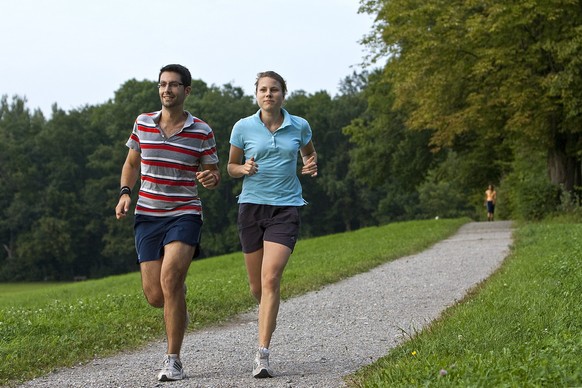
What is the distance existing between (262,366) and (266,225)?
1.07 meters

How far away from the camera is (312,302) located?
12.5 metres

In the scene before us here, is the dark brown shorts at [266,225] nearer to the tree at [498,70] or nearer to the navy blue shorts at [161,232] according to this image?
the navy blue shorts at [161,232]

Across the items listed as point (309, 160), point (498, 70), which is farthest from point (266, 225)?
point (498, 70)

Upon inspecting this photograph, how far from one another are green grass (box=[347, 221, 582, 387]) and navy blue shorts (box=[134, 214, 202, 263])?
1.57 metres

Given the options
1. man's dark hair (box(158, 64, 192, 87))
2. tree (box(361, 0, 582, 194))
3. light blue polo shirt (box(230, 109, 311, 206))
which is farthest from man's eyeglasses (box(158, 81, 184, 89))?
tree (box(361, 0, 582, 194))

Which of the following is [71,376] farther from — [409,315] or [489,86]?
[489,86]

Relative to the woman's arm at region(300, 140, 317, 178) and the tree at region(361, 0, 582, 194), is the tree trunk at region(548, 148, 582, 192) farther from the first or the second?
the woman's arm at region(300, 140, 317, 178)

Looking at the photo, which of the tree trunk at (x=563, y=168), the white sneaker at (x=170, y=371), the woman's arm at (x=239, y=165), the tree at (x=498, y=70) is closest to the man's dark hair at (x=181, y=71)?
the woman's arm at (x=239, y=165)

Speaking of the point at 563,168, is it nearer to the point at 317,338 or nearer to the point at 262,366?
the point at 317,338

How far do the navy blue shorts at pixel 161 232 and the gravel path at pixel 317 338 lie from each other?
0.95m

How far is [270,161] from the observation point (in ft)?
23.5

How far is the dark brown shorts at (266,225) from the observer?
23.5 ft

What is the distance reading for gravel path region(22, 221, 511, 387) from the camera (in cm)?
709

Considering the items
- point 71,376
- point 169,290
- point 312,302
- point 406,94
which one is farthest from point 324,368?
point 406,94
